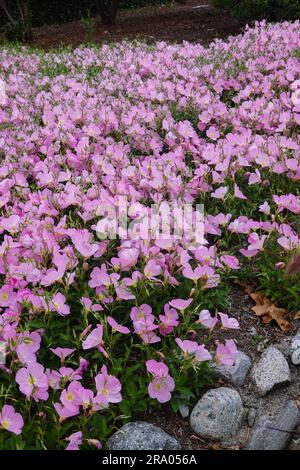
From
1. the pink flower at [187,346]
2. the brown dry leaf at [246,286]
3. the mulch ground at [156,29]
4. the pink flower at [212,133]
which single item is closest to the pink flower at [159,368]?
the pink flower at [187,346]

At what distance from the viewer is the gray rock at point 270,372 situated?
250cm

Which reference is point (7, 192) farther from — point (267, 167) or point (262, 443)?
point (262, 443)

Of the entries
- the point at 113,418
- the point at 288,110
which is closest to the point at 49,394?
the point at 113,418

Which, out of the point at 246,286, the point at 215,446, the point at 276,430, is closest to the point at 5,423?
the point at 215,446

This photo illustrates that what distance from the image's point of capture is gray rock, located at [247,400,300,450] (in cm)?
220

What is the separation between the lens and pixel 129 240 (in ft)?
9.41

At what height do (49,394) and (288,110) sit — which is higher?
(288,110)

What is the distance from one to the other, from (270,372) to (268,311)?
1.25ft

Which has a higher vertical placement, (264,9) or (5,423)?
(264,9)

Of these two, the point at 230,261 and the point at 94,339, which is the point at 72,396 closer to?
the point at 94,339

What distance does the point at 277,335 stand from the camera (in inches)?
108

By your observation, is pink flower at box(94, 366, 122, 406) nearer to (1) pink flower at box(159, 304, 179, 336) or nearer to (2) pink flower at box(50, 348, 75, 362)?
(2) pink flower at box(50, 348, 75, 362)

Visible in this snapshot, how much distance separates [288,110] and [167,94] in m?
1.14

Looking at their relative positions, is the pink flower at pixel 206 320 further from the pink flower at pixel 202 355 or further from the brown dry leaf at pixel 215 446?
the brown dry leaf at pixel 215 446
